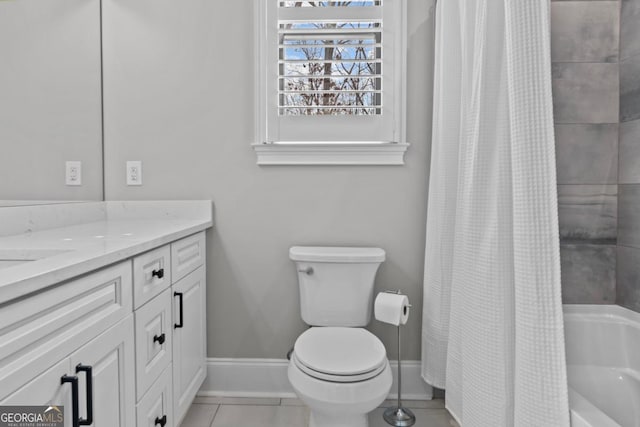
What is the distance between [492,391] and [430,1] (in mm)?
1745

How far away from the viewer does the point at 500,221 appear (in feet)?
3.55

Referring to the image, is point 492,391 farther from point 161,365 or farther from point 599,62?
point 599,62

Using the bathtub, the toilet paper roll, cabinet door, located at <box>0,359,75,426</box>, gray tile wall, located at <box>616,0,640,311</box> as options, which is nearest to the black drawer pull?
cabinet door, located at <box>0,359,75,426</box>

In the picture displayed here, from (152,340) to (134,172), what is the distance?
3.33 ft

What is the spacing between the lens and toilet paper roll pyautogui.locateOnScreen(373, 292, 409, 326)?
1564mm

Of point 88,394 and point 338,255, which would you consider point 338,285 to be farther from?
point 88,394

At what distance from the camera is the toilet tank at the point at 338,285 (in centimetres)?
174

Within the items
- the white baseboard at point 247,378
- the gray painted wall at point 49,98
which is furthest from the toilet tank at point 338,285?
the gray painted wall at point 49,98

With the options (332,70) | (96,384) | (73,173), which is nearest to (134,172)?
(73,173)

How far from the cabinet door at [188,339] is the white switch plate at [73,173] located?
701mm

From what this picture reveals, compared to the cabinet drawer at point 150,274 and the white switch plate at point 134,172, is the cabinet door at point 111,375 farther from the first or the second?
the white switch plate at point 134,172

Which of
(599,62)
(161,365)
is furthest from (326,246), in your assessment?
(599,62)

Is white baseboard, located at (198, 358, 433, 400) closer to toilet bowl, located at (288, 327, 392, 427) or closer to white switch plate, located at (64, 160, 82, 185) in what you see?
toilet bowl, located at (288, 327, 392, 427)

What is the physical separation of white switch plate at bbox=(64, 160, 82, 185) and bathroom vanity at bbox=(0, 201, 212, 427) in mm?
123
